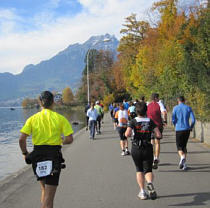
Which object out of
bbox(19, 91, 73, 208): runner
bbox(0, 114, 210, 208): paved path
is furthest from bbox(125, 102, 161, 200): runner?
bbox(19, 91, 73, 208): runner

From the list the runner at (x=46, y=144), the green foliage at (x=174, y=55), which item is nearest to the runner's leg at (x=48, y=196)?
the runner at (x=46, y=144)

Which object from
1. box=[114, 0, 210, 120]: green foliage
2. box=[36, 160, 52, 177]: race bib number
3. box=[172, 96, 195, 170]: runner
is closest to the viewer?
box=[36, 160, 52, 177]: race bib number

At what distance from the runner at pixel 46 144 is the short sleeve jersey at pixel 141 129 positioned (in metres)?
1.59

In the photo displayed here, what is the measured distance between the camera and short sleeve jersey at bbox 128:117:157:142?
17.8 feet

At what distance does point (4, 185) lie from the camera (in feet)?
22.2

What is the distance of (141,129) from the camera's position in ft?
17.8

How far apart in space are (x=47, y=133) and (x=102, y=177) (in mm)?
3303

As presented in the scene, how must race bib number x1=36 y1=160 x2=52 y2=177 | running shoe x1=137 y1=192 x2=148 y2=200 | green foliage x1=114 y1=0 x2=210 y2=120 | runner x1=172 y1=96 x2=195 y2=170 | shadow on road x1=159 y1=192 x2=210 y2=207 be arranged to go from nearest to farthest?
race bib number x1=36 y1=160 x2=52 y2=177, shadow on road x1=159 y1=192 x2=210 y2=207, running shoe x1=137 y1=192 x2=148 y2=200, runner x1=172 y1=96 x2=195 y2=170, green foliage x1=114 y1=0 x2=210 y2=120

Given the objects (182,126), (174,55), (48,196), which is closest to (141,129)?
(48,196)

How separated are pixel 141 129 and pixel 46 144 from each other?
1954mm

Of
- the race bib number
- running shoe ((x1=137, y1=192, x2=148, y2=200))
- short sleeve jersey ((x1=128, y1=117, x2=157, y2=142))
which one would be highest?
short sleeve jersey ((x1=128, y1=117, x2=157, y2=142))

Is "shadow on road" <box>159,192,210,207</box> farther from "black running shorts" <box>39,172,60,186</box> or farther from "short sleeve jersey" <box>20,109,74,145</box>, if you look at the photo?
"short sleeve jersey" <box>20,109,74,145</box>

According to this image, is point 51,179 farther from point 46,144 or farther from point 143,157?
point 143,157

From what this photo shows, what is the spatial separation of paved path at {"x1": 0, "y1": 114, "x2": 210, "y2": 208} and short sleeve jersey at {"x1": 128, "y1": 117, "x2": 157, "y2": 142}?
1058 millimetres
